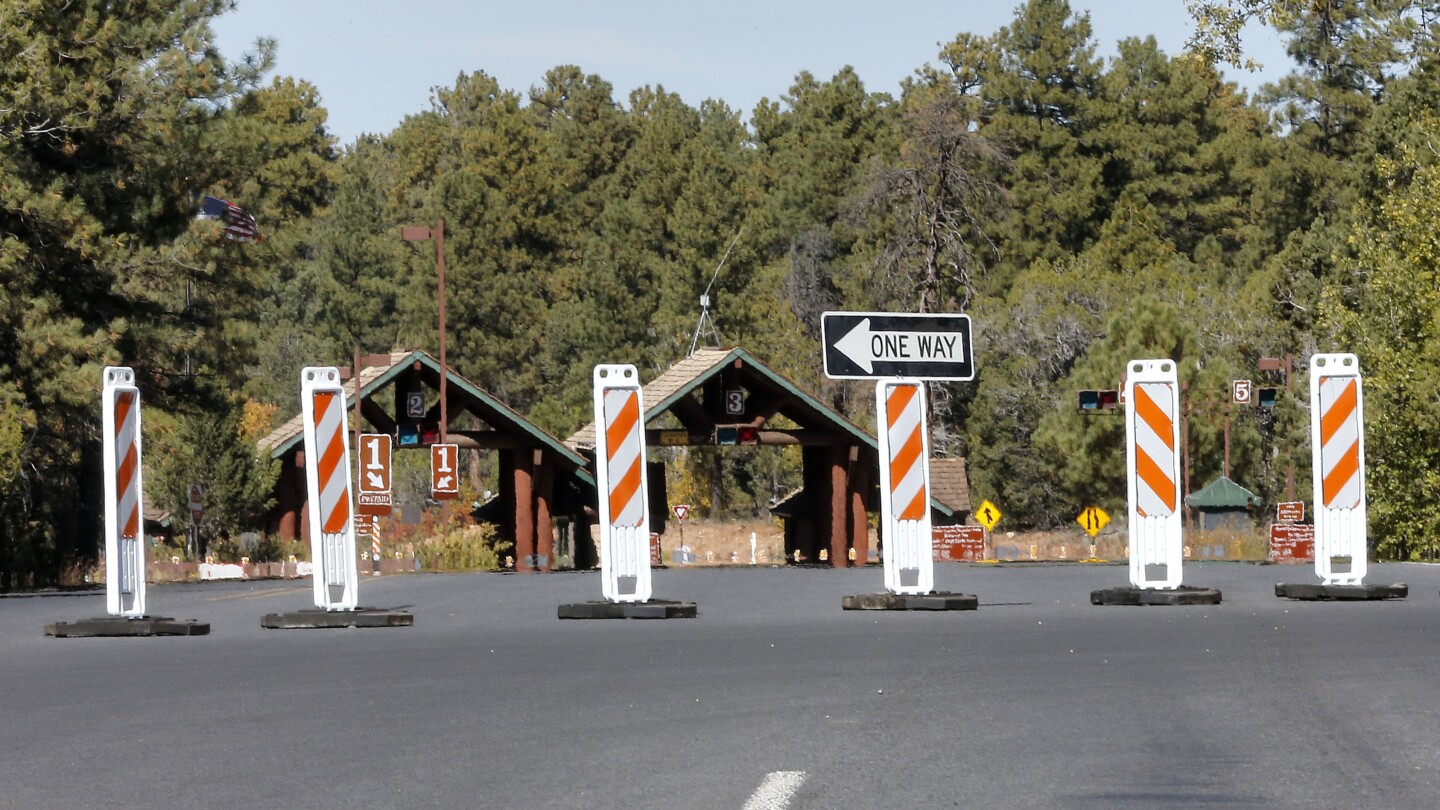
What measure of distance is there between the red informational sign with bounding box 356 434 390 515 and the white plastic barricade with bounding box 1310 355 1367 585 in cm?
2905

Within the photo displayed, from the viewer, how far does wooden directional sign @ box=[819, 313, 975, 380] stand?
55.1 ft

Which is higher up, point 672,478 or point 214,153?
point 214,153

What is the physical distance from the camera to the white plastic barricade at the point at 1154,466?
17734 millimetres

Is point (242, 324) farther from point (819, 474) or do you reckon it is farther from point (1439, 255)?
point (1439, 255)

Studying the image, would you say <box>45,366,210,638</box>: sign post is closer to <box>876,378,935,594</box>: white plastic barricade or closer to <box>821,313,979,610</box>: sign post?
<box>821,313,979,610</box>: sign post

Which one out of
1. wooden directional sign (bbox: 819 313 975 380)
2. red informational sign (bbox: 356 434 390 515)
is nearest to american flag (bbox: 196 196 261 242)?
red informational sign (bbox: 356 434 390 515)

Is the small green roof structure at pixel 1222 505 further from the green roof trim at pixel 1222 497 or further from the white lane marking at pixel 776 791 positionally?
the white lane marking at pixel 776 791

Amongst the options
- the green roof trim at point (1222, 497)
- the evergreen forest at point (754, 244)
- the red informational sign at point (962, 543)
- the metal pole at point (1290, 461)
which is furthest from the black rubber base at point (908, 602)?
the metal pole at point (1290, 461)

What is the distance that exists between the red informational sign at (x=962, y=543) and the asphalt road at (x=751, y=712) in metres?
30.8

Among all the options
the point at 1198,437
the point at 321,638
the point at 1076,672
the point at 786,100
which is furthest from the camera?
the point at 786,100

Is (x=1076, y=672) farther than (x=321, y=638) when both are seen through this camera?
No

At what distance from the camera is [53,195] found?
37281 mm

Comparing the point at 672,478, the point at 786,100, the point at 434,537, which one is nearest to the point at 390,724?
the point at 434,537

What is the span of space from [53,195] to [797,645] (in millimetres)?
26847
